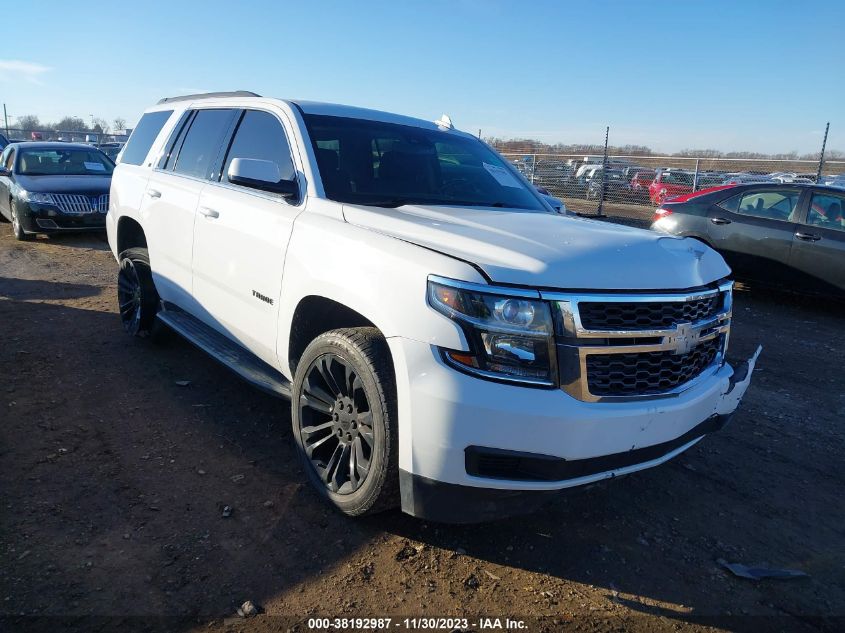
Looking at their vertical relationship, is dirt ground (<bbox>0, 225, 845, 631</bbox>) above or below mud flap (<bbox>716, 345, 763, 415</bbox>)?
below

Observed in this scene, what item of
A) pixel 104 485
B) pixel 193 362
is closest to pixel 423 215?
pixel 104 485

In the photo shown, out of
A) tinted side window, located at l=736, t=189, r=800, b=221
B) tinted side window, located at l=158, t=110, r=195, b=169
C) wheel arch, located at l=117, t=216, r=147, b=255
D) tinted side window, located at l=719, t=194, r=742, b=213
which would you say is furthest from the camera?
tinted side window, located at l=719, t=194, r=742, b=213

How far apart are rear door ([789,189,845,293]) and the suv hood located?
5.67m

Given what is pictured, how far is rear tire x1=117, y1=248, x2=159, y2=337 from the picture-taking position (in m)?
5.20

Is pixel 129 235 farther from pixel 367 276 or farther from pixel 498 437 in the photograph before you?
pixel 498 437

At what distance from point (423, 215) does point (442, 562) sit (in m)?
1.65

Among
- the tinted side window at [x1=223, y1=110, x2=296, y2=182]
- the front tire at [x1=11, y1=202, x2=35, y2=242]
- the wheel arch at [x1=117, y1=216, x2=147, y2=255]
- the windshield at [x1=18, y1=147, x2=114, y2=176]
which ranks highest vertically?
the tinted side window at [x1=223, y1=110, x2=296, y2=182]

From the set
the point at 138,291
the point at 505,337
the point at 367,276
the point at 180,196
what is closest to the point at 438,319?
the point at 505,337

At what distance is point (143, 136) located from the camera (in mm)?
5633

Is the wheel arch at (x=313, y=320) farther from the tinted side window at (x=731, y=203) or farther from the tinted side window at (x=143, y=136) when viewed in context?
the tinted side window at (x=731, y=203)

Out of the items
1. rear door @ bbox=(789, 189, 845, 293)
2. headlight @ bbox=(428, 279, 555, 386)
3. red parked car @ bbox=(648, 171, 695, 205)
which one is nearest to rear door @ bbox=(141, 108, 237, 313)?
headlight @ bbox=(428, 279, 555, 386)

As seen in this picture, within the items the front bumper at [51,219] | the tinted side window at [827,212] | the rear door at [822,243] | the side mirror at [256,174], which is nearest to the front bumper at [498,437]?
the side mirror at [256,174]

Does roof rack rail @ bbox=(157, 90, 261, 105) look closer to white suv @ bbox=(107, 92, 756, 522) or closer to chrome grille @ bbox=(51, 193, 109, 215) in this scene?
white suv @ bbox=(107, 92, 756, 522)

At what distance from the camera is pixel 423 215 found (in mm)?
3219
